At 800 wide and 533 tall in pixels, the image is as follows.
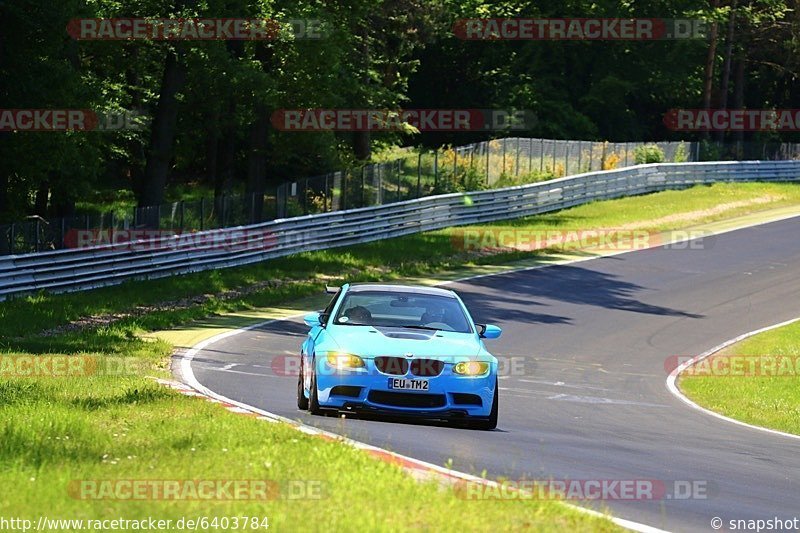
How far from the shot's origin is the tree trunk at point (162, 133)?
37094 mm

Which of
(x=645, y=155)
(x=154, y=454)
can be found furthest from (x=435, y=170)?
(x=154, y=454)

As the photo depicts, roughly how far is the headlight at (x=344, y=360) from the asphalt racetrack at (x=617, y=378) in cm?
56

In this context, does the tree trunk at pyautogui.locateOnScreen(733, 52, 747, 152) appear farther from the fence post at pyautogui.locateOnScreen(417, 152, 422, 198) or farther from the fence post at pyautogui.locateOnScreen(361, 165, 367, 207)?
the fence post at pyautogui.locateOnScreen(361, 165, 367, 207)

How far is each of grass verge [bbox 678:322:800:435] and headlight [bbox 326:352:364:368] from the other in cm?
682

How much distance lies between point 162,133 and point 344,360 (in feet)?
82.9

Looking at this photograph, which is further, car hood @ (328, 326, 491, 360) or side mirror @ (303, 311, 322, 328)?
side mirror @ (303, 311, 322, 328)

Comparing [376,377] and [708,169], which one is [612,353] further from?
[708,169]

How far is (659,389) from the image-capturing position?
21250 millimetres

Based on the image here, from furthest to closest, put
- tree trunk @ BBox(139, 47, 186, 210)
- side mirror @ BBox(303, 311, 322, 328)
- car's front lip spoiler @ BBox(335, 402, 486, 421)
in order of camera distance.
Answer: tree trunk @ BBox(139, 47, 186, 210) → side mirror @ BBox(303, 311, 322, 328) → car's front lip spoiler @ BBox(335, 402, 486, 421)

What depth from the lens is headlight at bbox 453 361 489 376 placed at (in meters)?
13.5

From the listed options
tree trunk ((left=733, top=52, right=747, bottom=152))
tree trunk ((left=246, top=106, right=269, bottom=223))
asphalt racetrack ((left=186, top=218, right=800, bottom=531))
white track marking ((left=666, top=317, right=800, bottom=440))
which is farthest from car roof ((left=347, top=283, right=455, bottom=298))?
tree trunk ((left=733, top=52, right=747, bottom=152))

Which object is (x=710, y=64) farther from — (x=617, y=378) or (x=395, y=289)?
(x=395, y=289)

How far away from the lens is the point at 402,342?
13586 mm

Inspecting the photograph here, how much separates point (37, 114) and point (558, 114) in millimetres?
42852
